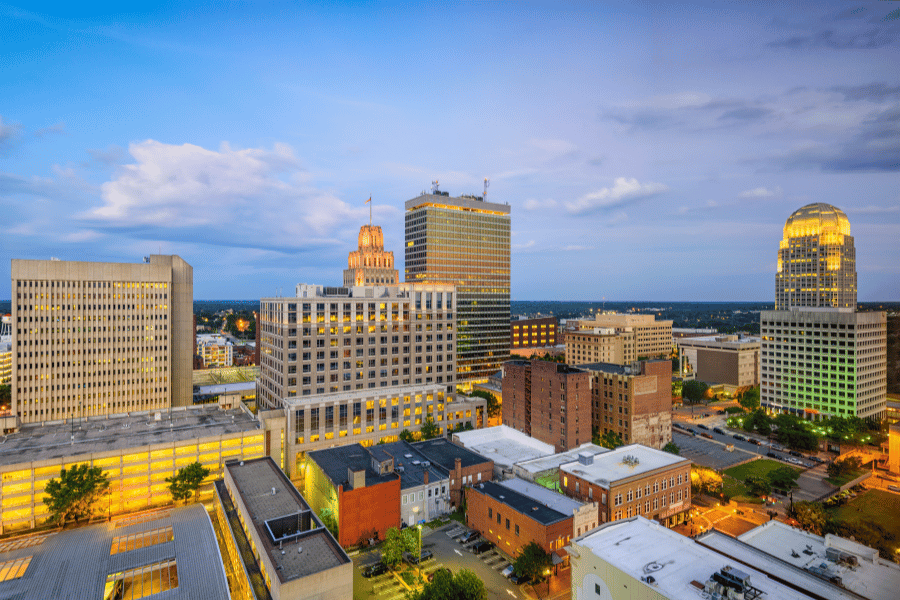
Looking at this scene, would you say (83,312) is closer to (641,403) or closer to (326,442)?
(326,442)

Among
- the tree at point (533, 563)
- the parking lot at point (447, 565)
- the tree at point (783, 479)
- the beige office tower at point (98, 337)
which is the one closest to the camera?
the tree at point (533, 563)

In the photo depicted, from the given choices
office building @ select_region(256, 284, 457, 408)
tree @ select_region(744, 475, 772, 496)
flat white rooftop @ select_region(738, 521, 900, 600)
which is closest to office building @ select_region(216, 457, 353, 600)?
office building @ select_region(256, 284, 457, 408)

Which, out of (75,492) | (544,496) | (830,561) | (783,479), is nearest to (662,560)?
(830,561)

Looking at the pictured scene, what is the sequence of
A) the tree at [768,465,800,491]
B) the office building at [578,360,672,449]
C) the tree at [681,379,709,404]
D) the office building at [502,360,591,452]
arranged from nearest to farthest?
the tree at [768,465,800,491]
the office building at [502,360,591,452]
the office building at [578,360,672,449]
the tree at [681,379,709,404]

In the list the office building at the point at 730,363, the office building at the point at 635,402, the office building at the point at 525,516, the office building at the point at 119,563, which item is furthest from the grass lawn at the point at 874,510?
the office building at the point at 730,363

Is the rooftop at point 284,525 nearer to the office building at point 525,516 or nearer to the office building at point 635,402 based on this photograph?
the office building at point 525,516

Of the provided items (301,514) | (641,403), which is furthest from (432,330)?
(301,514)

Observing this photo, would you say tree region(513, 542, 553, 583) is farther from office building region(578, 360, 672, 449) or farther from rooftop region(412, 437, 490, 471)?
office building region(578, 360, 672, 449)
